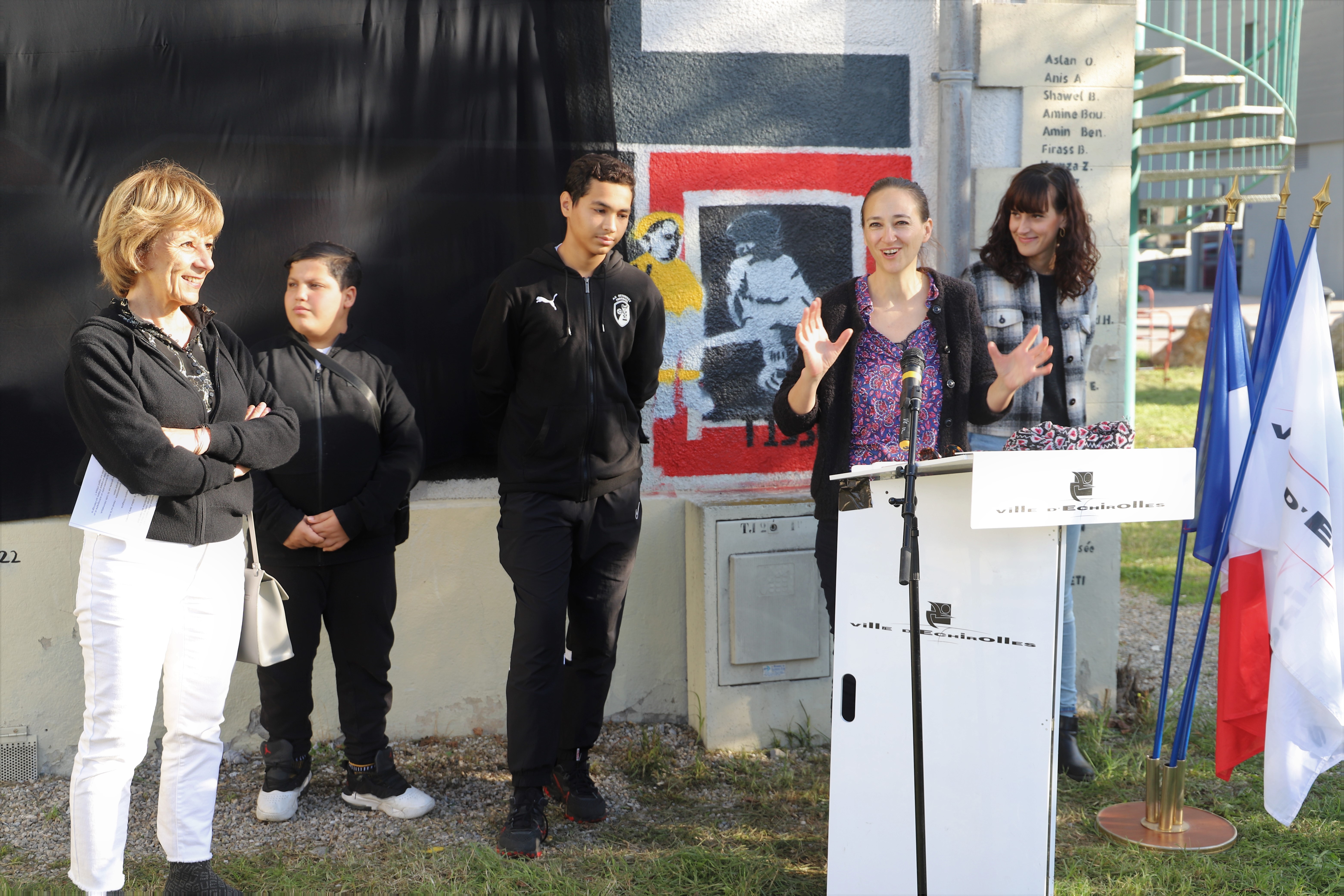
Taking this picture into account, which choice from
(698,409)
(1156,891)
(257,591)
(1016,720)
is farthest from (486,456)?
(1156,891)

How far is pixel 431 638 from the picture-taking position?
455 cm

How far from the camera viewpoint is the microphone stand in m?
2.55

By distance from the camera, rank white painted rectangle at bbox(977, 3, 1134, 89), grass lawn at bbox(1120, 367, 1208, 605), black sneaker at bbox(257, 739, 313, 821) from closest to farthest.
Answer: black sneaker at bbox(257, 739, 313, 821) → white painted rectangle at bbox(977, 3, 1134, 89) → grass lawn at bbox(1120, 367, 1208, 605)

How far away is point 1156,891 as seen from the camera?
335 centimetres

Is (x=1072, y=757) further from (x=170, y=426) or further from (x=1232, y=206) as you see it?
(x=170, y=426)

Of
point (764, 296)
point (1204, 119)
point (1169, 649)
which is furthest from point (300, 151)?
point (1204, 119)

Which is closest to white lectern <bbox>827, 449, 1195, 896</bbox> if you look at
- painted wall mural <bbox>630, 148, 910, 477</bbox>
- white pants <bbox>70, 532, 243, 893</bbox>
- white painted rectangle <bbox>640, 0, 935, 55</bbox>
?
painted wall mural <bbox>630, 148, 910, 477</bbox>

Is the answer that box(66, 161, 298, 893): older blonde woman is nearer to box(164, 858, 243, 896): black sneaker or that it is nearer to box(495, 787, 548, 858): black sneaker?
box(164, 858, 243, 896): black sneaker

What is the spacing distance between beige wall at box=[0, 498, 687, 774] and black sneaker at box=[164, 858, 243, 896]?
50.4 inches

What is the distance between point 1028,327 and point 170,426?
9.95ft

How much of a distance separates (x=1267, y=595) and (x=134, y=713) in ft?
11.8

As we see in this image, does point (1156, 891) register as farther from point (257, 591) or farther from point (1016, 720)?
point (257, 591)

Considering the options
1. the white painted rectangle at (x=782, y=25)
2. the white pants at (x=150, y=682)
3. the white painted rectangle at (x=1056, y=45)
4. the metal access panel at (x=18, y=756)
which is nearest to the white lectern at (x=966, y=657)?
the white pants at (x=150, y=682)

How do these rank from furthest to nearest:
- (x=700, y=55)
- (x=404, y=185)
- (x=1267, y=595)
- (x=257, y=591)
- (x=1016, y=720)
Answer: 1. (x=700, y=55)
2. (x=404, y=185)
3. (x=1267, y=595)
4. (x=257, y=591)
5. (x=1016, y=720)
